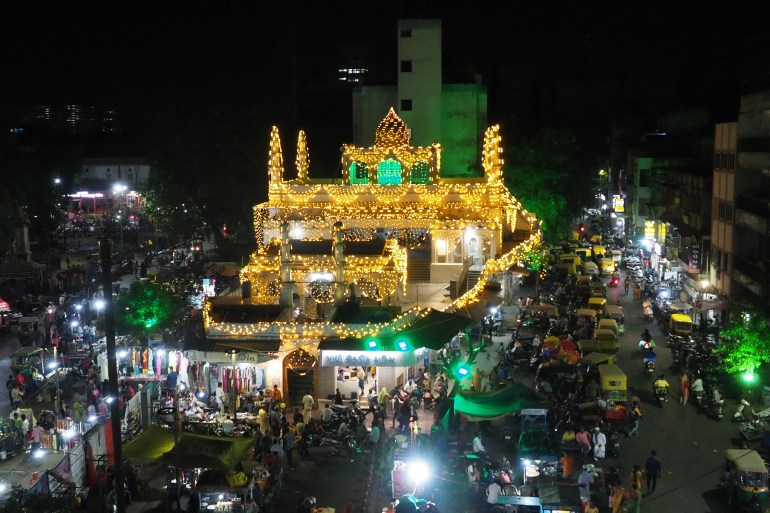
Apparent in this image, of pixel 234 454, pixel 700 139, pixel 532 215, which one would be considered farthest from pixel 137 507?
pixel 700 139

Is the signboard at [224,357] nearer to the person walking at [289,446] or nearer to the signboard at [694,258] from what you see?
the person walking at [289,446]

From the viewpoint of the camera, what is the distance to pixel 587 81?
9650 centimetres

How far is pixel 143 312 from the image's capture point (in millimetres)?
29594

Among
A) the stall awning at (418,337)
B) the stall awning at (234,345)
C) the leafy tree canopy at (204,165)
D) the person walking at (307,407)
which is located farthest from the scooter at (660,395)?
the leafy tree canopy at (204,165)

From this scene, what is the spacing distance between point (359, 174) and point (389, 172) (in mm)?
1519

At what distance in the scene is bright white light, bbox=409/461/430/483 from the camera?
1919cm

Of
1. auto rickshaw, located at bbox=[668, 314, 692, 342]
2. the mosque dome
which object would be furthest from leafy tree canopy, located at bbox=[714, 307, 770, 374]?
the mosque dome

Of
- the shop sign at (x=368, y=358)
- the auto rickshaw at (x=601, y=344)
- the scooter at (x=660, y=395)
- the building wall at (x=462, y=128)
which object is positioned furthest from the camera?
the building wall at (x=462, y=128)

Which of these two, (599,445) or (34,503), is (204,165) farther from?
(34,503)

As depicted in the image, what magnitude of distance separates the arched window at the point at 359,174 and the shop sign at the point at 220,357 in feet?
54.8

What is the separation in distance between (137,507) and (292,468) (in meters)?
4.05

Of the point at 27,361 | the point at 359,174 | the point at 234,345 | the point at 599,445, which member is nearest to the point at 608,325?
the point at 599,445

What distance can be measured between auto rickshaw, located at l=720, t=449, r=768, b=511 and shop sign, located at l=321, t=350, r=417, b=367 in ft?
30.3

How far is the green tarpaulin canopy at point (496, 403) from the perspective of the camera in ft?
73.6
